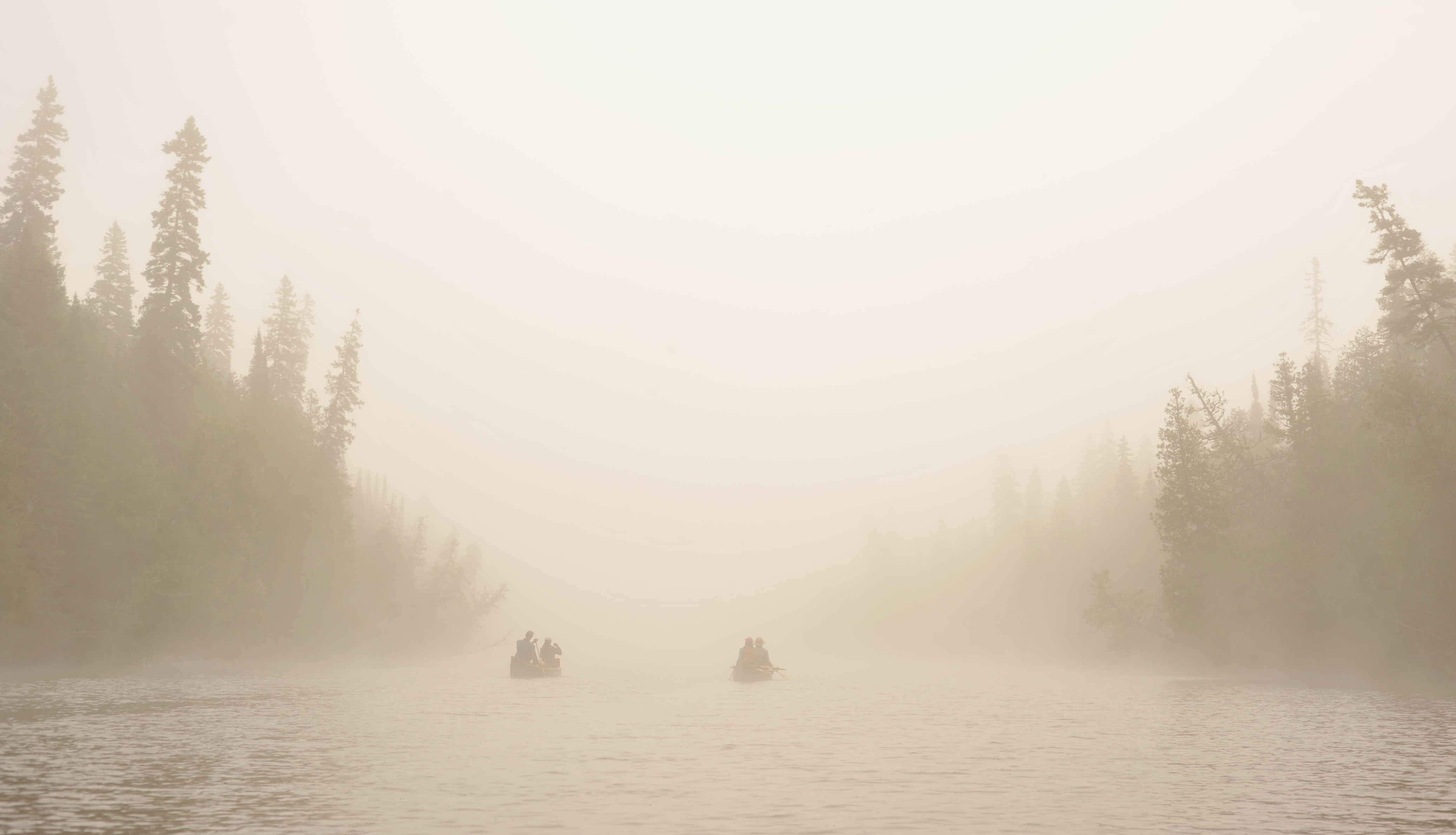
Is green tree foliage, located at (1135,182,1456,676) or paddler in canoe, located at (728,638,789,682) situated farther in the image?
paddler in canoe, located at (728,638,789,682)

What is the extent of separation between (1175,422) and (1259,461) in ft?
19.6

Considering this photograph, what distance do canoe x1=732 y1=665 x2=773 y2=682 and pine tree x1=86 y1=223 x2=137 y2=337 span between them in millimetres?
62842

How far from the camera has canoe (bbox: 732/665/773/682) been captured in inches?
2549

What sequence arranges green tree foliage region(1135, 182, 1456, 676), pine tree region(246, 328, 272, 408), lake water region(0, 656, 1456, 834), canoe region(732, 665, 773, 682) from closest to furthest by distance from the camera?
lake water region(0, 656, 1456, 834), green tree foliage region(1135, 182, 1456, 676), canoe region(732, 665, 773, 682), pine tree region(246, 328, 272, 408)

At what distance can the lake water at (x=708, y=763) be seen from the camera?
702 inches

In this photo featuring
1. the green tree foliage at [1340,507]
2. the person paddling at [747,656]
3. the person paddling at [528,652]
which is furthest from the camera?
the person paddling at [747,656]

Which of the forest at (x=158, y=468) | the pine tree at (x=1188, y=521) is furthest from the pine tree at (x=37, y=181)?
the pine tree at (x=1188, y=521)

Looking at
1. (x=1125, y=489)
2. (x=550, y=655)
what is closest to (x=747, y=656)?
(x=550, y=655)

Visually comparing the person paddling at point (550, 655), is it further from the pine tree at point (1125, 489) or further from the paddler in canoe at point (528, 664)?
the pine tree at point (1125, 489)

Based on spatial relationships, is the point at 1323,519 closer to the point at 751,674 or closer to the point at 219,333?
the point at 751,674

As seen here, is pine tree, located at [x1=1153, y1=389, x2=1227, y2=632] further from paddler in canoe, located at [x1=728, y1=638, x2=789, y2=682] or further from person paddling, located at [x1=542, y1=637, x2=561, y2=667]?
person paddling, located at [x1=542, y1=637, x2=561, y2=667]

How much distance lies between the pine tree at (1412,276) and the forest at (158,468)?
71.9 metres

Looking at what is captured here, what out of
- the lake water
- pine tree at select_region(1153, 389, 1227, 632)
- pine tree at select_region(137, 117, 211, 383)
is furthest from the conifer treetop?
pine tree at select_region(1153, 389, 1227, 632)

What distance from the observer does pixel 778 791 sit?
21.5m
